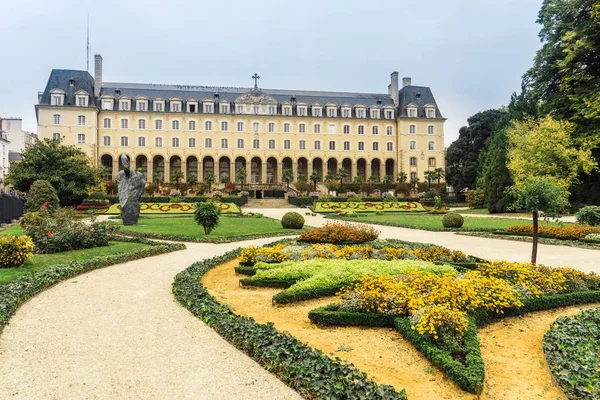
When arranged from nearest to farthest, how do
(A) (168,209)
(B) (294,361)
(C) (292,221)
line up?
(B) (294,361) < (C) (292,221) < (A) (168,209)

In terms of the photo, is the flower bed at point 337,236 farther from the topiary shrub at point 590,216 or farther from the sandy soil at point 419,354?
the topiary shrub at point 590,216

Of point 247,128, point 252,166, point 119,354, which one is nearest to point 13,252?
point 119,354

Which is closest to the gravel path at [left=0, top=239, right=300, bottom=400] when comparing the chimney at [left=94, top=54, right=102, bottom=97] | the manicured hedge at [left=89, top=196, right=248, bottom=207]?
the manicured hedge at [left=89, top=196, right=248, bottom=207]

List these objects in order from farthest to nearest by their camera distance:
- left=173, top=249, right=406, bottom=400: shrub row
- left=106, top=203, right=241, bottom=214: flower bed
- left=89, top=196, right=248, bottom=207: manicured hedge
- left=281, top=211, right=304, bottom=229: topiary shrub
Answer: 1. left=89, top=196, right=248, bottom=207: manicured hedge
2. left=106, top=203, right=241, bottom=214: flower bed
3. left=281, top=211, right=304, bottom=229: topiary shrub
4. left=173, top=249, right=406, bottom=400: shrub row

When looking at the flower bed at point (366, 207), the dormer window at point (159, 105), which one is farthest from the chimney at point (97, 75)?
the flower bed at point (366, 207)

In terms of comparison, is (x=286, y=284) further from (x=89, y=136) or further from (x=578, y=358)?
(x=89, y=136)

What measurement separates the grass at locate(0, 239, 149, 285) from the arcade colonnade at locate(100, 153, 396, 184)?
150 ft

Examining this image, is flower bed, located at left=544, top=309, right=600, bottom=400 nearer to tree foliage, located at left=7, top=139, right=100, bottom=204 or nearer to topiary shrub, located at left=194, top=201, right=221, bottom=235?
topiary shrub, located at left=194, top=201, right=221, bottom=235

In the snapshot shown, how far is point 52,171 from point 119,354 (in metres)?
30.9

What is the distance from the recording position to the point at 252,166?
62.6m

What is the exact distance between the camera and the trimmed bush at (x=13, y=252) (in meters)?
8.99

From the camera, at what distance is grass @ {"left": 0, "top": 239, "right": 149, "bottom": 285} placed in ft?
27.3

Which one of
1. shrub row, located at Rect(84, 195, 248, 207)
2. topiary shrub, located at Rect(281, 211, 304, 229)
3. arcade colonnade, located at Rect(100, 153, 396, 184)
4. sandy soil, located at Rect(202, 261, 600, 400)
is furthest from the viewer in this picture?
arcade colonnade, located at Rect(100, 153, 396, 184)

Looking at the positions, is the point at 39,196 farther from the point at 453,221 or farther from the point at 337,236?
the point at 453,221
